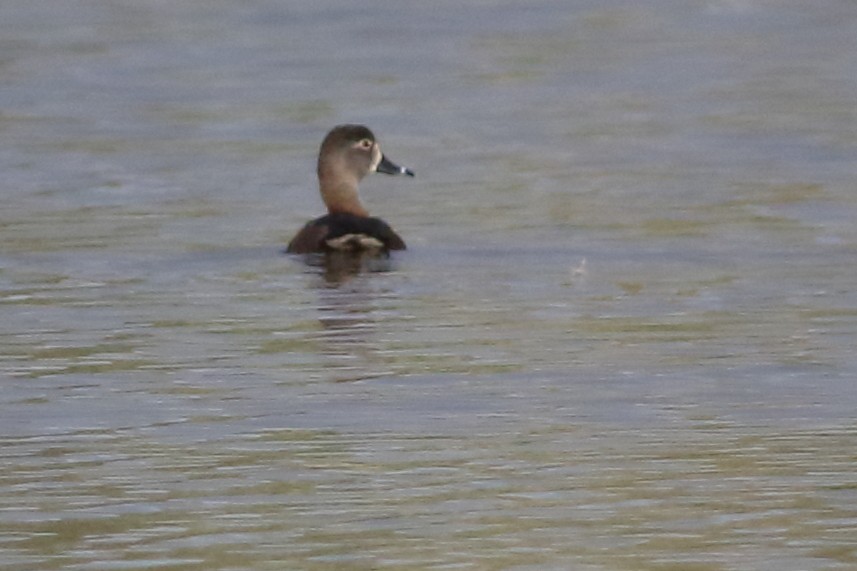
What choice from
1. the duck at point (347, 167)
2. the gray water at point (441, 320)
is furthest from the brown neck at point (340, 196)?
the gray water at point (441, 320)

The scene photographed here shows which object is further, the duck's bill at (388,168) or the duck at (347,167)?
the duck's bill at (388,168)

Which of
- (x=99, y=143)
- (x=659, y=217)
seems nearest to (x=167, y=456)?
(x=659, y=217)

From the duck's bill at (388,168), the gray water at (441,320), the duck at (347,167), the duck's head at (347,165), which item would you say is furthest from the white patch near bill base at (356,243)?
the duck's bill at (388,168)

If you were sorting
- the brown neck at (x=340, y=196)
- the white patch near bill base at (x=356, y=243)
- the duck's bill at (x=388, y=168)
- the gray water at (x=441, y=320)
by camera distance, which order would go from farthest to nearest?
the duck's bill at (x=388, y=168) → the brown neck at (x=340, y=196) → the white patch near bill base at (x=356, y=243) → the gray water at (x=441, y=320)

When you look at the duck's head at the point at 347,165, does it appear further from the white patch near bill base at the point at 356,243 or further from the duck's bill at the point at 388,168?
the white patch near bill base at the point at 356,243

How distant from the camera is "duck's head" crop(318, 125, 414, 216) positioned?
1512 centimetres

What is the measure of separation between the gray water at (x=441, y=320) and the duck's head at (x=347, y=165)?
14.7 inches

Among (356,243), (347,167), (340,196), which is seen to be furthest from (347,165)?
(356,243)

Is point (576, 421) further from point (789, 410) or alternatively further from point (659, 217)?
point (659, 217)

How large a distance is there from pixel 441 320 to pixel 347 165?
4.26m

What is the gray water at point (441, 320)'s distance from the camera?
7203mm

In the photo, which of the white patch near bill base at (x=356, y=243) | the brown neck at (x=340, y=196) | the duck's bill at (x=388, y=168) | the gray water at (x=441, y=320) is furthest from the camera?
the duck's bill at (x=388, y=168)

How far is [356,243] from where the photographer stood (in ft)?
44.3

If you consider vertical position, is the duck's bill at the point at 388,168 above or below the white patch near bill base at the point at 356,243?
above
